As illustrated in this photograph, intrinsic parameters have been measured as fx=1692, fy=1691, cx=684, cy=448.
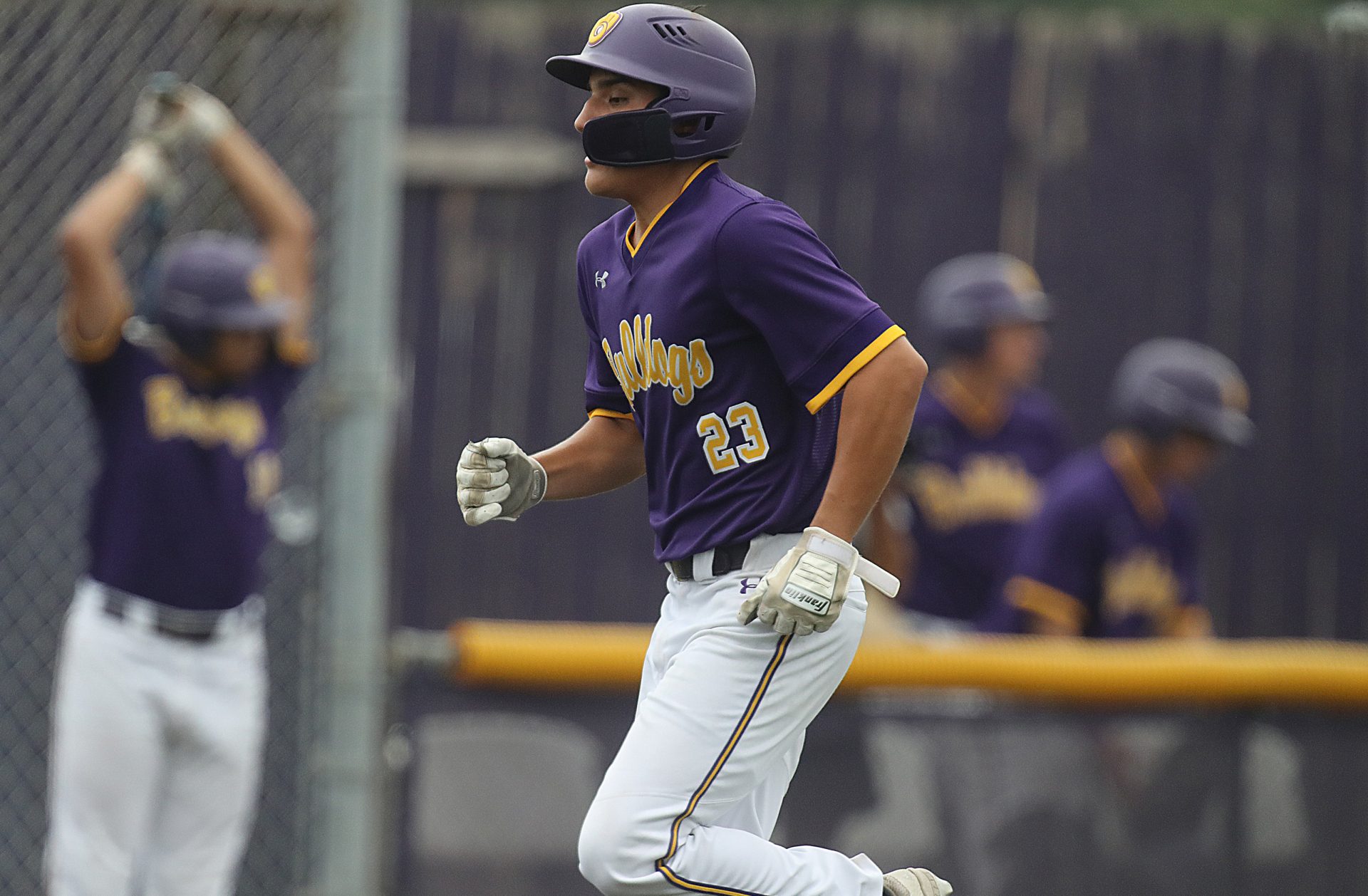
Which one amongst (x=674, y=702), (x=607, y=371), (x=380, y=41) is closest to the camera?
(x=674, y=702)

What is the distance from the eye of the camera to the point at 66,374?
551 cm

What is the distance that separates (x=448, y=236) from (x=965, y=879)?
3.48 m

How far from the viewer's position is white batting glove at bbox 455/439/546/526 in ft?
9.96

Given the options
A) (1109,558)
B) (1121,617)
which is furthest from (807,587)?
(1121,617)

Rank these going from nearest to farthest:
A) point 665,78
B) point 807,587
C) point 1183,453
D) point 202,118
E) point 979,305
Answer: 1. point 807,587
2. point 665,78
3. point 202,118
4. point 1183,453
5. point 979,305

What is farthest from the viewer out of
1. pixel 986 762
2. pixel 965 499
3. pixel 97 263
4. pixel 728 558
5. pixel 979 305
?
pixel 965 499

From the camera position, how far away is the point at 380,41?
493cm

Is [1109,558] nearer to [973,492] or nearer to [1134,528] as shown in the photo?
[1134,528]

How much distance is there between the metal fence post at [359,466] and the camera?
4.87 m

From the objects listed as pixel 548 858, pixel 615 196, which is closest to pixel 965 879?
pixel 548 858

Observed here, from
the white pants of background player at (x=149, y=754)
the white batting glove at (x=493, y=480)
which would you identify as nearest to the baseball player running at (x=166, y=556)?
the white pants of background player at (x=149, y=754)

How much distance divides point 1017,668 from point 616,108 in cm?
274

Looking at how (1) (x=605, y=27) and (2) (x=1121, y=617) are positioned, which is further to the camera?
(2) (x=1121, y=617)

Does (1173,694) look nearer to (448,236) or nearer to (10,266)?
(448,236)
